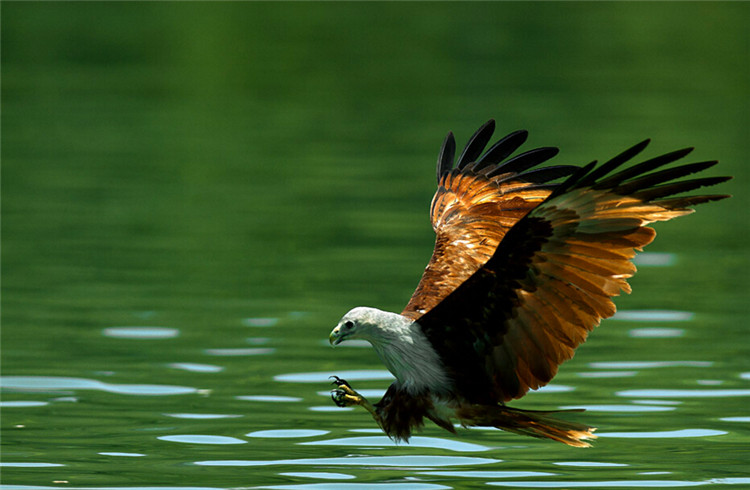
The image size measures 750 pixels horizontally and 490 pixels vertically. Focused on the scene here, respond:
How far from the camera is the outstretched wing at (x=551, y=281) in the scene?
24.4ft

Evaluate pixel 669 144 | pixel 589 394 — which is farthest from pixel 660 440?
pixel 669 144

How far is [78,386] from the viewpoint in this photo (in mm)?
11375

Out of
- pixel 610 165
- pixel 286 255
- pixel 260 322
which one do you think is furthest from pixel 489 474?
pixel 286 255

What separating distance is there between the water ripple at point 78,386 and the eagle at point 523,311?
3223 mm

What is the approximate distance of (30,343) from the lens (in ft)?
41.1

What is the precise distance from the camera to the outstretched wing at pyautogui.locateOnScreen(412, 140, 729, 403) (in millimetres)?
7430

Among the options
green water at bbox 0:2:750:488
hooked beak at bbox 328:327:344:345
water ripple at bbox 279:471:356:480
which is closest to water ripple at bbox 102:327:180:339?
green water at bbox 0:2:750:488

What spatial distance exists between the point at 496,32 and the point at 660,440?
103ft

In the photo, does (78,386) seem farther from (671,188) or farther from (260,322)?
(671,188)

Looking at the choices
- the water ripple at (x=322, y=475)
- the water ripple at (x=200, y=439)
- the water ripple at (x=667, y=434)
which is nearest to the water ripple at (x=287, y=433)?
the water ripple at (x=200, y=439)

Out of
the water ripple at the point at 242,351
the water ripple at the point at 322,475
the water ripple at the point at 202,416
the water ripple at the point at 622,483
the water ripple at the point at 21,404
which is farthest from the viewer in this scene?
the water ripple at the point at 242,351

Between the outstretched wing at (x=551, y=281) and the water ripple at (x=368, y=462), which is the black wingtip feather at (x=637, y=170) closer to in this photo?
the outstretched wing at (x=551, y=281)

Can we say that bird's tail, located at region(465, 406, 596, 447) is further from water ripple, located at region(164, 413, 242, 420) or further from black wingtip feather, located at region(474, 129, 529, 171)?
water ripple, located at region(164, 413, 242, 420)

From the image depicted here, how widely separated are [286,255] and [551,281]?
28.2 ft
